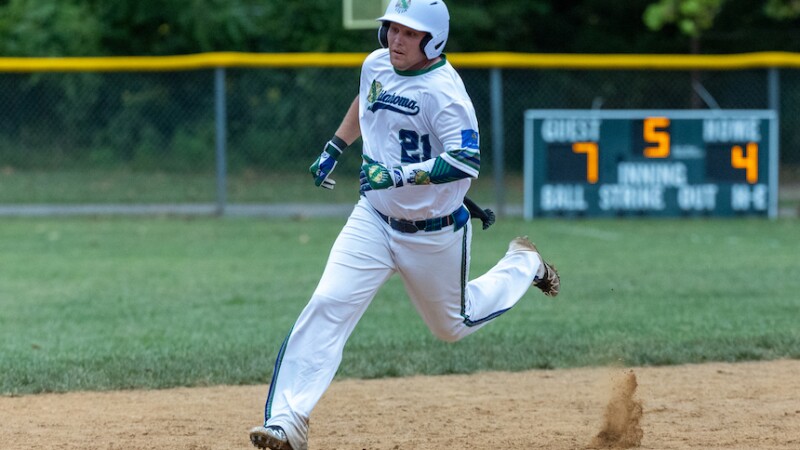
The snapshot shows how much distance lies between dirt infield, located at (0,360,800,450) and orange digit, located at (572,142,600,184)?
9.15 meters

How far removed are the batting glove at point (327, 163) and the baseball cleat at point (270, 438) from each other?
1208 mm

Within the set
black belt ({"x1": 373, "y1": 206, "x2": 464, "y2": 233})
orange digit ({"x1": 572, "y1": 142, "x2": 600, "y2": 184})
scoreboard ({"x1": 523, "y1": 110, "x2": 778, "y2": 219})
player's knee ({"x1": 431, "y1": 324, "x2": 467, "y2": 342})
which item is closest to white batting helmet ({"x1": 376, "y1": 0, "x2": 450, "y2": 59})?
black belt ({"x1": 373, "y1": 206, "x2": 464, "y2": 233})

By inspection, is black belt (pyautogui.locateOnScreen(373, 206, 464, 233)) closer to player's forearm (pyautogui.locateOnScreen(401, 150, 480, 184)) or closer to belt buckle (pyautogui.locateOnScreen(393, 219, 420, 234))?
belt buckle (pyautogui.locateOnScreen(393, 219, 420, 234))

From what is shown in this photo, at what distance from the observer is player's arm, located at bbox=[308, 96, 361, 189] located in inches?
222

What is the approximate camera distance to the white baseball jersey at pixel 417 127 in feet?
16.9

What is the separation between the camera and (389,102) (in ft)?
17.1

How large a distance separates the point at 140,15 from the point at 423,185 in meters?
19.7

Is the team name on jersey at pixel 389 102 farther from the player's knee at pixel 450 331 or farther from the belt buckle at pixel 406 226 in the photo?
the player's knee at pixel 450 331

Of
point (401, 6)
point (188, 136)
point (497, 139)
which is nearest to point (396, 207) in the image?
point (401, 6)

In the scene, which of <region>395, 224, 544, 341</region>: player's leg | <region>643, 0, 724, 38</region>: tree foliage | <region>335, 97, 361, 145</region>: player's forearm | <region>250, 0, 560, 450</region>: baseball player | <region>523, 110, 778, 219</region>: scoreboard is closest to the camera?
<region>250, 0, 560, 450</region>: baseball player

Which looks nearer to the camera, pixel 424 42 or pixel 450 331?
pixel 424 42

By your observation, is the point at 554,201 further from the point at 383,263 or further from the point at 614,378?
the point at 383,263

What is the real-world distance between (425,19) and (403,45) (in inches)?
5.7

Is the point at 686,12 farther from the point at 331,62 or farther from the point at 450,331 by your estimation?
the point at 450,331
